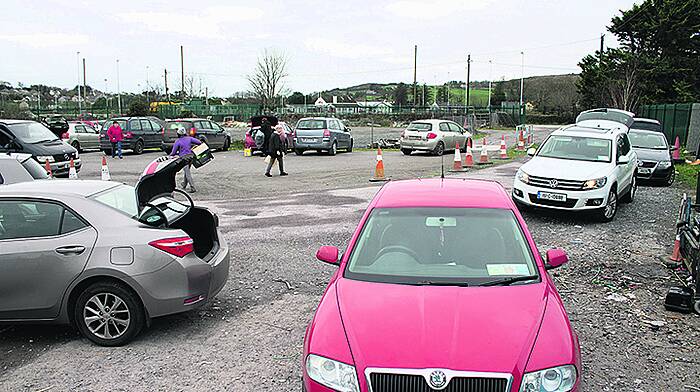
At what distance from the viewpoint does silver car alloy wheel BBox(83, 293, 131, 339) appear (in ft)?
18.2

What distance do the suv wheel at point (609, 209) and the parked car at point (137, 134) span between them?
21470 mm

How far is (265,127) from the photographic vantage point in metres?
19.0

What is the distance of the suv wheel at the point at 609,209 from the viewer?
1113 cm

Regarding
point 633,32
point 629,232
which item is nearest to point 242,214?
point 629,232

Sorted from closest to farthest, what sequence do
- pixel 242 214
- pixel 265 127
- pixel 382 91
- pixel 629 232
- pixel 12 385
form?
pixel 12 385
pixel 629 232
pixel 242 214
pixel 265 127
pixel 382 91

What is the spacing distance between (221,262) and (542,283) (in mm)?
3327

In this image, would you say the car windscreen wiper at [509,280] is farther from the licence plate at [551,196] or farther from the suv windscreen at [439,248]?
the licence plate at [551,196]

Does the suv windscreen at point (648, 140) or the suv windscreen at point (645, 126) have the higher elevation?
the suv windscreen at point (645, 126)

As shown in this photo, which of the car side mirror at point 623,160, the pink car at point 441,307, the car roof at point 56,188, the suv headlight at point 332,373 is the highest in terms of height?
the car roof at point 56,188

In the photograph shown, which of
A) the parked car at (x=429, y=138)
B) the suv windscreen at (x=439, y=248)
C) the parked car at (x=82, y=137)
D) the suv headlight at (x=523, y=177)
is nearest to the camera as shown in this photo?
the suv windscreen at (x=439, y=248)

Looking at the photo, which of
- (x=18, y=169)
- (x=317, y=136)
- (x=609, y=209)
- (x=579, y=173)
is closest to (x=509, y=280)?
(x=579, y=173)

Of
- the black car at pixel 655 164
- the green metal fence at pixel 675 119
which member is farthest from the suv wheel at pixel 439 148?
the green metal fence at pixel 675 119

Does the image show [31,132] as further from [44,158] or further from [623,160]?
[623,160]

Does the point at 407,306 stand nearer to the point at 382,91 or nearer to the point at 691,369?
the point at 691,369
